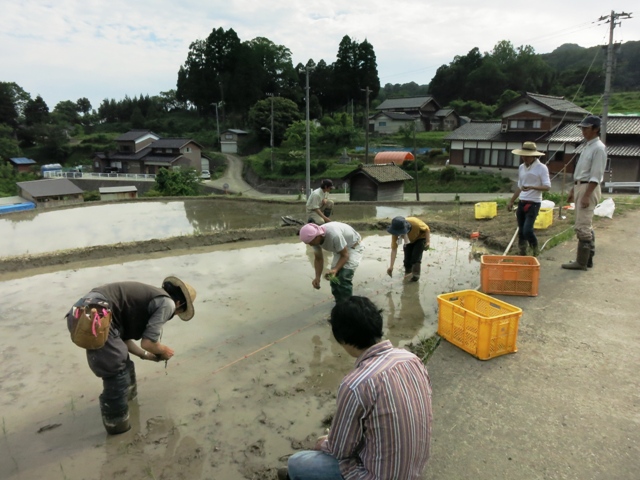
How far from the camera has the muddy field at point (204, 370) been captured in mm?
2977

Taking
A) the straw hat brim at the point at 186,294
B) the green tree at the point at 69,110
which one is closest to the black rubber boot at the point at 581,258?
the straw hat brim at the point at 186,294

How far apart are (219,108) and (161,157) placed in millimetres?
16164

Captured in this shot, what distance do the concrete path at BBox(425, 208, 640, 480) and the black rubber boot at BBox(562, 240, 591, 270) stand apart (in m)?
0.82

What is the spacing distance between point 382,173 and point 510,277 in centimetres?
1614

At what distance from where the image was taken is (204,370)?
161 inches

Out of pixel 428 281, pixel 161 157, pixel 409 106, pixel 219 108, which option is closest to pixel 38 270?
pixel 428 281

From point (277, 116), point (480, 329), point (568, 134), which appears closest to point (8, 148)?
point (277, 116)

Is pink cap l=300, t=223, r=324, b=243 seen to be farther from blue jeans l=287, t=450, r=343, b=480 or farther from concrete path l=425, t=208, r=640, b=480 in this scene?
blue jeans l=287, t=450, r=343, b=480

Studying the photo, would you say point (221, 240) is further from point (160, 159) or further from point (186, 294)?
point (160, 159)

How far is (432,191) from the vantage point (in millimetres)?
27250

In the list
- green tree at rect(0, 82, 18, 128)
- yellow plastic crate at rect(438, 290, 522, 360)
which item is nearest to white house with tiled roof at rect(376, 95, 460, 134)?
yellow plastic crate at rect(438, 290, 522, 360)

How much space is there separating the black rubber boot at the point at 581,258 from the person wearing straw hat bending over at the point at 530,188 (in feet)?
2.07

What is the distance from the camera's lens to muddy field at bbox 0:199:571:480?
9.77ft

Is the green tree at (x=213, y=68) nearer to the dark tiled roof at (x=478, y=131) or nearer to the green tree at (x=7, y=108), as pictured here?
the green tree at (x=7, y=108)
